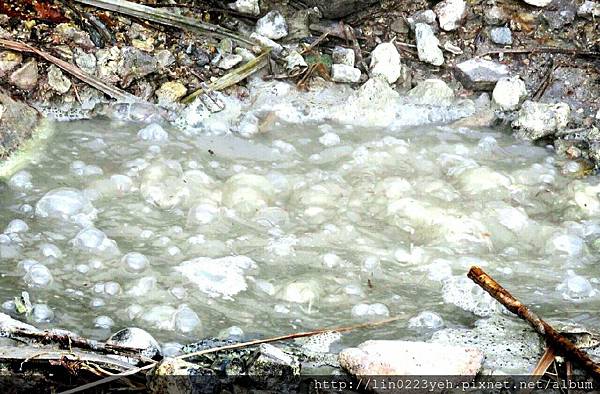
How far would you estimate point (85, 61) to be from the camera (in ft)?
8.82

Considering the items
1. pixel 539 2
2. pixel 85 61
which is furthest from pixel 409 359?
pixel 539 2

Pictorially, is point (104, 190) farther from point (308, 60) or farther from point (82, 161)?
point (308, 60)

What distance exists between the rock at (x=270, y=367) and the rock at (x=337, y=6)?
1.83 meters

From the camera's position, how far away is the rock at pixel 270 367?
4.99ft

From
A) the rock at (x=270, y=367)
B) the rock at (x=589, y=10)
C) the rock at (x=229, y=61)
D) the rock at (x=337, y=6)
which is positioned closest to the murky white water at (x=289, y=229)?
the rock at (x=270, y=367)

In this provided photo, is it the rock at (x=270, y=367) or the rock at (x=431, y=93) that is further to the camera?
the rock at (x=431, y=93)

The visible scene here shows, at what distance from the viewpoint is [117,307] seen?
1821 millimetres

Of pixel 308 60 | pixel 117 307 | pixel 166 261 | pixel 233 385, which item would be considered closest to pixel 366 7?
pixel 308 60

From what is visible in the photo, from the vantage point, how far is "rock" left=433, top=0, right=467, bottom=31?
3027 millimetres

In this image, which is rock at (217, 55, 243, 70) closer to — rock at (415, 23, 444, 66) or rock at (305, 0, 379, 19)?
rock at (305, 0, 379, 19)

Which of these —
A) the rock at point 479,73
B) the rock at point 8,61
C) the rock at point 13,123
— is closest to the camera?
the rock at point 13,123

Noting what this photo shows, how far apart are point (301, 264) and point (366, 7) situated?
4.75 ft

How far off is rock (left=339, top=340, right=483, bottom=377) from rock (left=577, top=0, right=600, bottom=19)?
1.97 metres

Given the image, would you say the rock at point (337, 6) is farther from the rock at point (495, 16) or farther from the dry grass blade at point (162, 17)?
the rock at point (495, 16)
